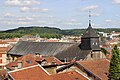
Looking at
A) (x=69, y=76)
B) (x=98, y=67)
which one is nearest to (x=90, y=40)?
(x=98, y=67)

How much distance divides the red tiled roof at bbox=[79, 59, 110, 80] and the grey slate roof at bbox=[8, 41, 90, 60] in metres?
18.7

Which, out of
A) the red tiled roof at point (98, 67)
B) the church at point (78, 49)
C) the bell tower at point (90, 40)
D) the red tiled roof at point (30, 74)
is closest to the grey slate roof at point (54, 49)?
the church at point (78, 49)

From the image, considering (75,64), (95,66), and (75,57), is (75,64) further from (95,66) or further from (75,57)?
(75,57)

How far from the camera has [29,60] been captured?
4812 centimetres

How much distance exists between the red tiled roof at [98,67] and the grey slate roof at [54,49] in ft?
61.4

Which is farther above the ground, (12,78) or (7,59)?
(12,78)

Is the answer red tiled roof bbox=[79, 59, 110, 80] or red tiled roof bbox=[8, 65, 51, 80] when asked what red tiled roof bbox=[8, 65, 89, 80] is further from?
red tiled roof bbox=[79, 59, 110, 80]

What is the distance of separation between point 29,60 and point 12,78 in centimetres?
1977

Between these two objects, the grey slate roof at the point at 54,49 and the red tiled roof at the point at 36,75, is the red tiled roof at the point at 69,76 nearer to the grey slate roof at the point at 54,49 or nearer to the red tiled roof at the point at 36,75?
the red tiled roof at the point at 36,75

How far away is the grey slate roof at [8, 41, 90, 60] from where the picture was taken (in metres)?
58.0

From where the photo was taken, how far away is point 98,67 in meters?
35.5

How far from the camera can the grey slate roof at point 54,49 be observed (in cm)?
5803

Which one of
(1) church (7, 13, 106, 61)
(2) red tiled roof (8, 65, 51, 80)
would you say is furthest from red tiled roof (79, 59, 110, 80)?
(1) church (7, 13, 106, 61)

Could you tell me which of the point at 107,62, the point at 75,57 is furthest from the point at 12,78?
the point at 75,57
